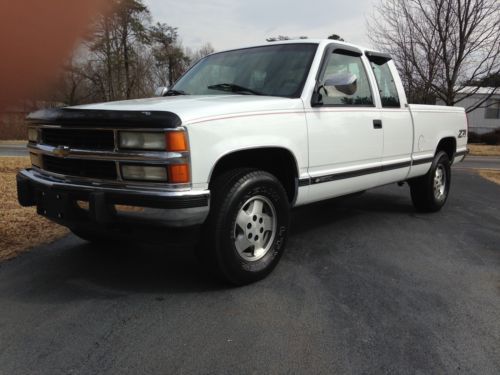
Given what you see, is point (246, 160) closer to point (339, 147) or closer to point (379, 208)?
point (339, 147)

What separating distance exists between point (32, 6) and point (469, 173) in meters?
10.1

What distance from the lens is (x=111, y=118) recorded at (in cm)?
298

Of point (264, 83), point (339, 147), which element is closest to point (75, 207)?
point (264, 83)

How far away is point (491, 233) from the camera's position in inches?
206

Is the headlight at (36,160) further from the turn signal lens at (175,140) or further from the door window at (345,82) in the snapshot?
the door window at (345,82)

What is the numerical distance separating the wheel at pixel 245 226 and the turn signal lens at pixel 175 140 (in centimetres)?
48

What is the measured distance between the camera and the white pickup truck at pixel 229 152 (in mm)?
2951

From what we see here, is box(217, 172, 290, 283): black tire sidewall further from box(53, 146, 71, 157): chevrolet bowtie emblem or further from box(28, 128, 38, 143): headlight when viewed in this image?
box(28, 128, 38, 143): headlight

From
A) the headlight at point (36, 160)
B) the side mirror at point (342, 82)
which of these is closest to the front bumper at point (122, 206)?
the headlight at point (36, 160)

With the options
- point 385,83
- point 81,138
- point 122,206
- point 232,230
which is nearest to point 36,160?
point 81,138

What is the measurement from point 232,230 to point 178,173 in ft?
2.10

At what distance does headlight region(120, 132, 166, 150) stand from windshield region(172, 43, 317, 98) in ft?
4.34

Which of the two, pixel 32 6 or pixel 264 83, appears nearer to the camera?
pixel 264 83

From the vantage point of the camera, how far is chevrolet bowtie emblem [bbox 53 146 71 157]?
3274 mm
